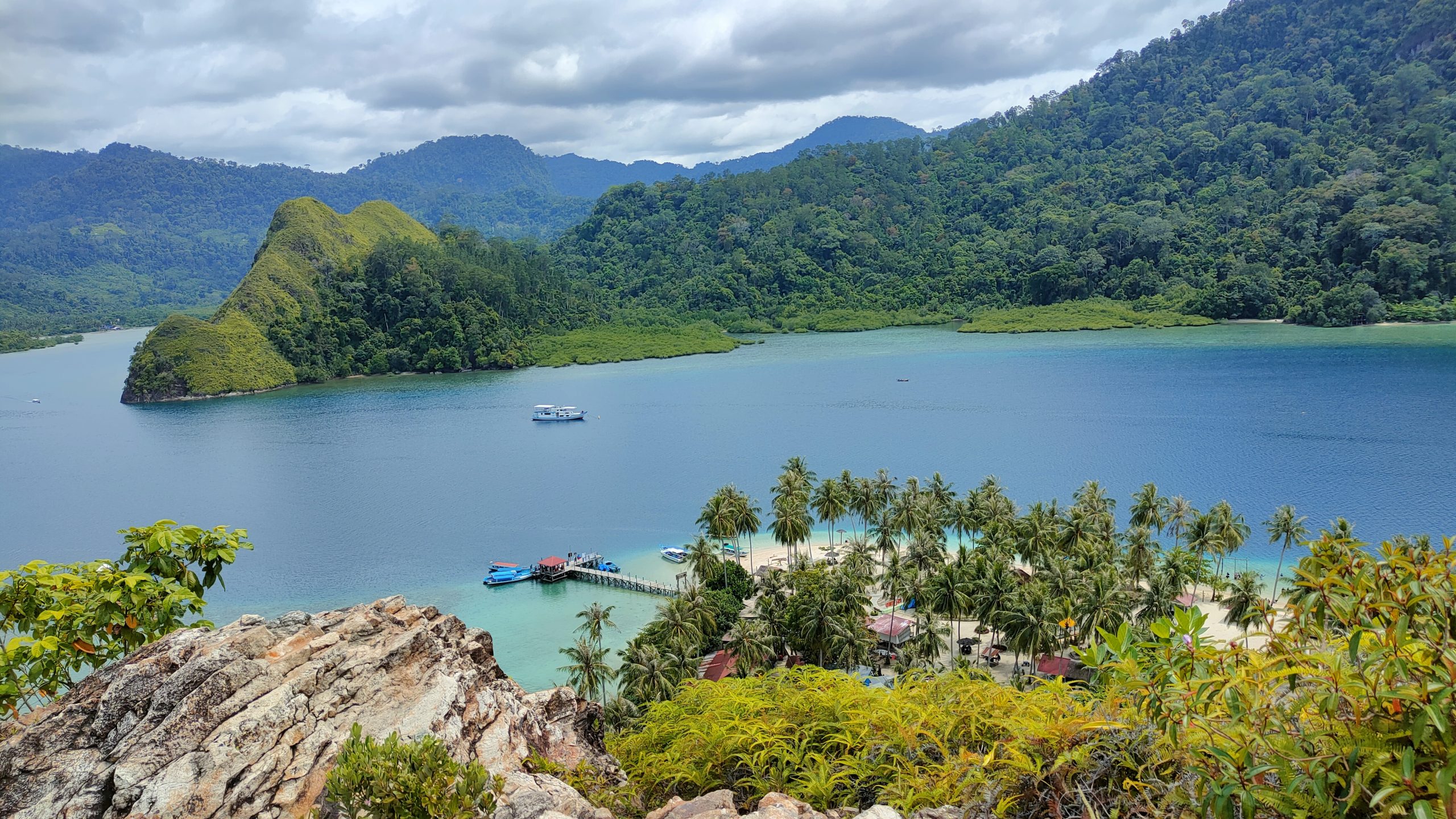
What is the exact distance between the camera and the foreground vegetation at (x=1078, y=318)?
11538cm

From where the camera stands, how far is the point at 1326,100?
492 ft

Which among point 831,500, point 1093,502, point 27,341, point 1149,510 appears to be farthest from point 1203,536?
point 27,341

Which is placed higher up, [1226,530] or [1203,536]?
[1226,530]

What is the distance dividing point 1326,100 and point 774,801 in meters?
189

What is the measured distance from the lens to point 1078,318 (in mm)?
122875

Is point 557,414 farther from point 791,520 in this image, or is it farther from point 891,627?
point 891,627

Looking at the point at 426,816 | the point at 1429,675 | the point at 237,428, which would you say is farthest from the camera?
the point at 237,428

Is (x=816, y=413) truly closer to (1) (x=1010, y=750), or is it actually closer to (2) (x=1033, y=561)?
→ (2) (x=1033, y=561)

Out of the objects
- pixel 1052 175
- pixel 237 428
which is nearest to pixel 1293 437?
pixel 237 428

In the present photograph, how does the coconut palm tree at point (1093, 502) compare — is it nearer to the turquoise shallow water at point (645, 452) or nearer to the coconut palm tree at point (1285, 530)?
the coconut palm tree at point (1285, 530)

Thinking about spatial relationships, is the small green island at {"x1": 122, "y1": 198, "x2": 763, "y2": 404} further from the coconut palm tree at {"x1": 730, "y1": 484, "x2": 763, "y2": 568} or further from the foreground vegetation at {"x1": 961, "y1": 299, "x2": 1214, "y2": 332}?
the coconut palm tree at {"x1": 730, "y1": 484, "x2": 763, "y2": 568}

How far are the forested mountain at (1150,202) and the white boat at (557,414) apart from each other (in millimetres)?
74604

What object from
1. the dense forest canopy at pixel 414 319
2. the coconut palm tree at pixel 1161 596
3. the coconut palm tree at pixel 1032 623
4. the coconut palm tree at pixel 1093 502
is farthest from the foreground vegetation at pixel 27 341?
the coconut palm tree at pixel 1161 596

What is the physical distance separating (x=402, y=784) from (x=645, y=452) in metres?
58.5
